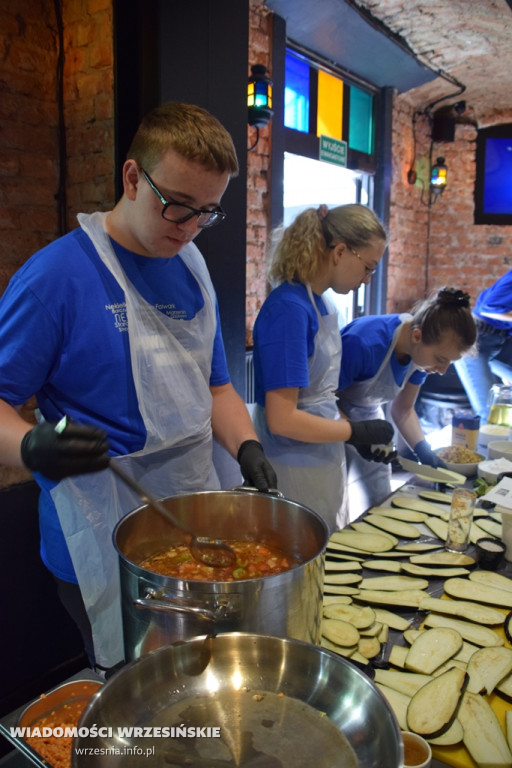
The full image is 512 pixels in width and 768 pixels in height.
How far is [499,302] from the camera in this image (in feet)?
15.7

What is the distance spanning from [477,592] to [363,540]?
410mm

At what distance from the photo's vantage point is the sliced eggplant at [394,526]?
1.98 m

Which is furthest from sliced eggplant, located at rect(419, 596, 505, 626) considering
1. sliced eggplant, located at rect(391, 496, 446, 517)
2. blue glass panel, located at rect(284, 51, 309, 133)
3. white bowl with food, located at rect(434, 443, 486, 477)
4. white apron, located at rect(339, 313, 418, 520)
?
blue glass panel, located at rect(284, 51, 309, 133)

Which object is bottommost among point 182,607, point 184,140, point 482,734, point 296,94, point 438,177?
point 482,734

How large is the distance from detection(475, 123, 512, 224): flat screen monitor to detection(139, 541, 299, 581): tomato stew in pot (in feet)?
21.5

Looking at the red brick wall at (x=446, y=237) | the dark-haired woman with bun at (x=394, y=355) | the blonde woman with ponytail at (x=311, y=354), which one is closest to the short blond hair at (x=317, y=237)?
the blonde woman with ponytail at (x=311, y=354)

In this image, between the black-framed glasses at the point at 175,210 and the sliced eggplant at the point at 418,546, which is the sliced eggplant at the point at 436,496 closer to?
the sliced eggplant at the point at 418,546

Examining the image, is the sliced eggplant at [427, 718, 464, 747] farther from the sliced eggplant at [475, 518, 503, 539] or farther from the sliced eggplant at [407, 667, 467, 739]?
the sliced eggplant at [475, 518, 503, 539]

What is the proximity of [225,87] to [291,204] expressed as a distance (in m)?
2.17

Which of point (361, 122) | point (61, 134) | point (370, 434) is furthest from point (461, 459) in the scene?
point (361, 122)

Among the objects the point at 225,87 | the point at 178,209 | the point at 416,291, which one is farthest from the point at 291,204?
the point at 178,209

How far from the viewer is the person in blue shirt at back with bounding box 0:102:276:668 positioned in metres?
1.40

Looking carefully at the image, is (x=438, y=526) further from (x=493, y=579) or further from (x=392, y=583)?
(x=392, y=583)

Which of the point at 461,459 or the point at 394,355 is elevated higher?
the point at 394,355
